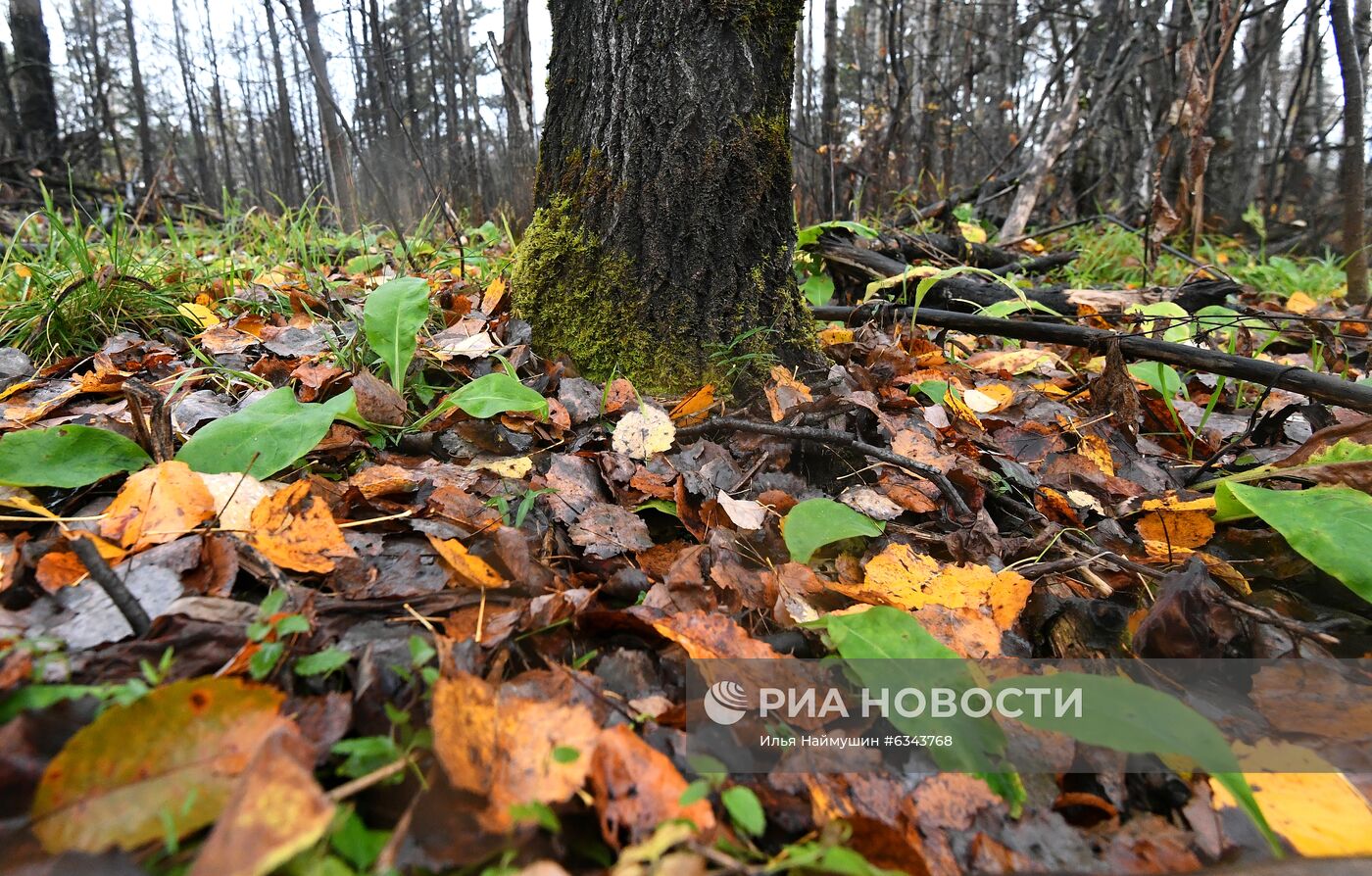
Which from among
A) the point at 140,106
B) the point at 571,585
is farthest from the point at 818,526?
the point at 140,106

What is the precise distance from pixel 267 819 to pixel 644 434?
3.23 ft

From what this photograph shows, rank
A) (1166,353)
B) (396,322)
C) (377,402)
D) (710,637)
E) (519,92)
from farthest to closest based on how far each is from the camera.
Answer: (519,92) → (1166,353) → (396,322) → (377,402) → (710,637)

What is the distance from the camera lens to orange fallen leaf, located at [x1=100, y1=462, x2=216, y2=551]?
93 centimetres

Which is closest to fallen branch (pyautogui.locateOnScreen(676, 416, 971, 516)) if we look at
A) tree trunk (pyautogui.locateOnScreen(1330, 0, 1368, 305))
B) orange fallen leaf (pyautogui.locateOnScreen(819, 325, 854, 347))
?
orange fallen leaf (pyautogui.locateOnScreen(819, 325, 854, 347))

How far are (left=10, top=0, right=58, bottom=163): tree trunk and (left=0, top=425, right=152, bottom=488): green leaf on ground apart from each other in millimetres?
8419

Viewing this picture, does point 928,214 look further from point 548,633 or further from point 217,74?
point 217,74

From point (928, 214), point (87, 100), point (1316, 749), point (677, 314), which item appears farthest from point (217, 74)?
point (1316, 749)

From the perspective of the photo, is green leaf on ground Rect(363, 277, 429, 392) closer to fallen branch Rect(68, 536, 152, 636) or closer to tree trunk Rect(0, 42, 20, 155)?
fallen branch Rect(68, 536, 152, 636)

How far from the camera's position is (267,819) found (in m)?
0.55

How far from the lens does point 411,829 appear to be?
2.04ft

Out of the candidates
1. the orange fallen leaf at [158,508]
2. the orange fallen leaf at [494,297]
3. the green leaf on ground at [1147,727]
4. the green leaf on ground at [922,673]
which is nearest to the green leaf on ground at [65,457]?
the orange fallen leaf at [158,508]

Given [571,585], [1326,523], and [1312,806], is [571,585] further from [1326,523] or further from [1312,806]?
[1326,523]

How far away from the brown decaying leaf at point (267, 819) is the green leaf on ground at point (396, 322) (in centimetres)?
102

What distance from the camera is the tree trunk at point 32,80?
707 cm
